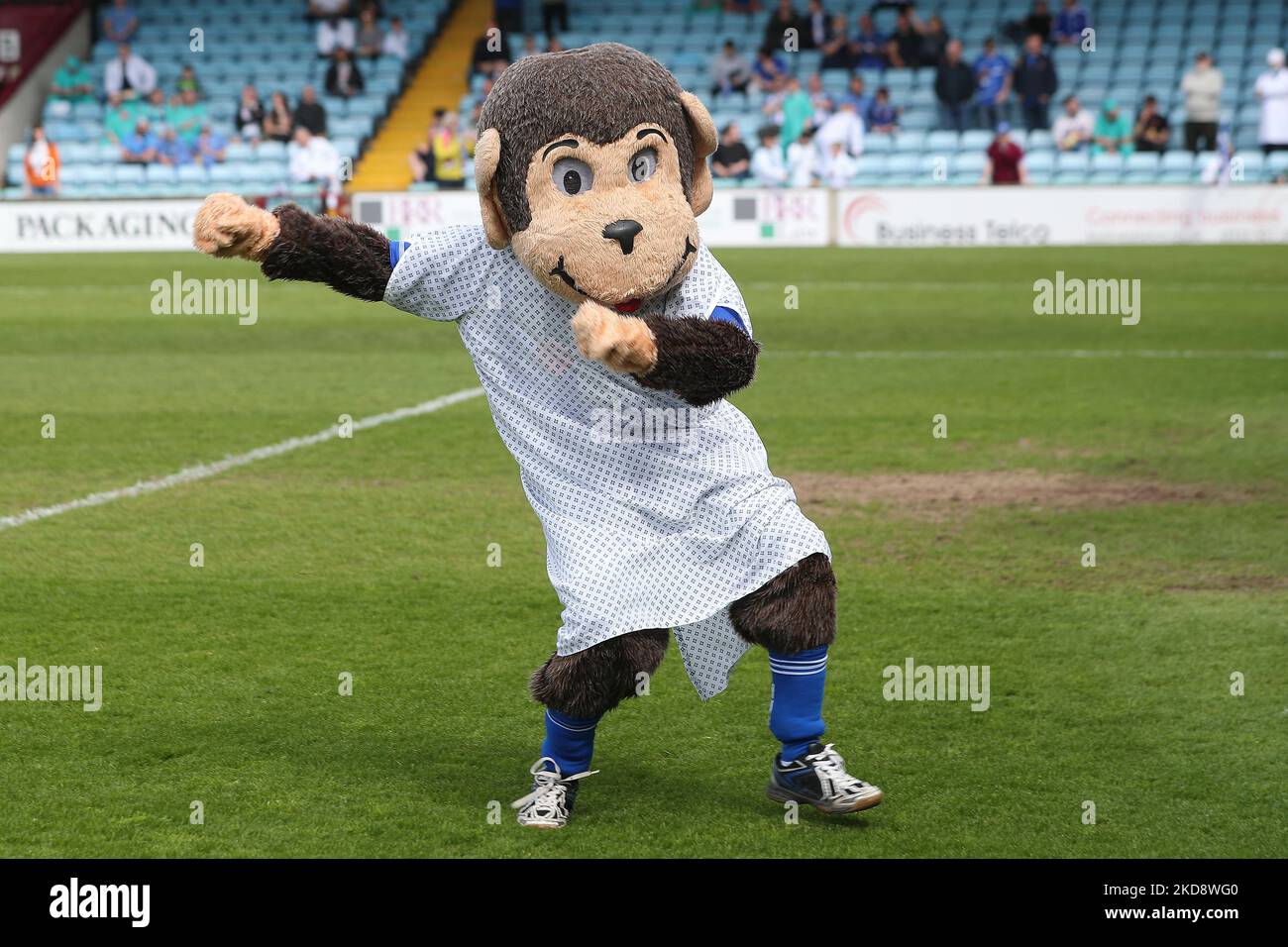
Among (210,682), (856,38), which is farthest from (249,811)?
(856,38)

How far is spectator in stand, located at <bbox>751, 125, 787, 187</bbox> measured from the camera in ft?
82.3

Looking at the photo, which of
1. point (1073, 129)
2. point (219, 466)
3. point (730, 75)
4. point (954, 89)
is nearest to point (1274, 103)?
point (1073, 129)

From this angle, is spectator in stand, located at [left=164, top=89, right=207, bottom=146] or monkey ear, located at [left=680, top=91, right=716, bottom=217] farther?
spectator in stand, located at [left=164, top=89, right=207, bottom=146]

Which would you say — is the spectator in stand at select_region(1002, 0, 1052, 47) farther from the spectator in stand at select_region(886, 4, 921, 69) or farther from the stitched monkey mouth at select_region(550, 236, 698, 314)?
the stitched monkey mouth at select_region(550, 236, 698, 314)

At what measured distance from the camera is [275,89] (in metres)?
29.8

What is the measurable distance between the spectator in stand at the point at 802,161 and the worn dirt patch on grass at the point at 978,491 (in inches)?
686

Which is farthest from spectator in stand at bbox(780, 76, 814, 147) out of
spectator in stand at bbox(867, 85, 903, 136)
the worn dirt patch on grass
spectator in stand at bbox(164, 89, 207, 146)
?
the worn dirt patch on grass

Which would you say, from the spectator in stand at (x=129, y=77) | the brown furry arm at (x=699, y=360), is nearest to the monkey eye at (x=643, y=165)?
the brown furry arm at (x=699, y=360)

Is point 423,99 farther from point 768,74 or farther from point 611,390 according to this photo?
point 611,390

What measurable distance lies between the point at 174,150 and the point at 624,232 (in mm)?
26309

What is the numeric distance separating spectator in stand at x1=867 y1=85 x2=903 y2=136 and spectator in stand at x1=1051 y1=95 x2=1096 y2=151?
2453mm

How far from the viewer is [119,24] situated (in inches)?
1238

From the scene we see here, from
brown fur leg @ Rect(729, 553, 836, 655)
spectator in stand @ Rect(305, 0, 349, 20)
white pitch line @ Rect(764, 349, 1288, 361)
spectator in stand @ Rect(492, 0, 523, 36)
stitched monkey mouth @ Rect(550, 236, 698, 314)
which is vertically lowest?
brown fur leg @ Rect(729, 553, 836, 655)

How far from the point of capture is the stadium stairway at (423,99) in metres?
28.7
